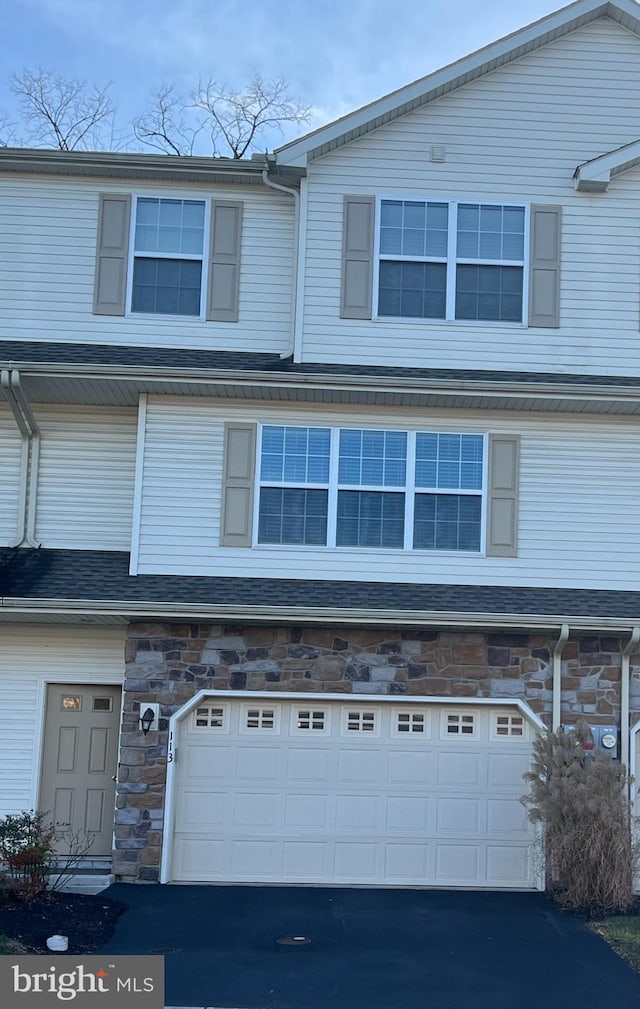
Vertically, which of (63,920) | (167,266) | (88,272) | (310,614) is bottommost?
(63,920)

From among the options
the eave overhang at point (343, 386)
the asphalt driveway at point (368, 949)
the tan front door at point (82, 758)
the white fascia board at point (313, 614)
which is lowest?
the asphalt driveway at point (368, 949)

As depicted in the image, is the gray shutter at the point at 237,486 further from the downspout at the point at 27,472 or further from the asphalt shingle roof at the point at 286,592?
the downspout at the point at 27,472

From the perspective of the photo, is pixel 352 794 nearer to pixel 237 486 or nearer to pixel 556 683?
pixel 556 683

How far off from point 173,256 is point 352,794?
644 centimetres

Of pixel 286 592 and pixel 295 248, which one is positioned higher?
pixel 295 248

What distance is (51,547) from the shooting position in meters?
12.8

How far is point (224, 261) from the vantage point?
13156mm

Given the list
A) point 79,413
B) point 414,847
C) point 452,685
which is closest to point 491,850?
point 414,847

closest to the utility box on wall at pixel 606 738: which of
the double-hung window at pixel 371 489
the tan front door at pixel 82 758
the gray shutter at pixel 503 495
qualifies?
the gray shutter at pixel 503 495

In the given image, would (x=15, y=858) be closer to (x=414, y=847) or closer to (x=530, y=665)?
(x=414, y=847)

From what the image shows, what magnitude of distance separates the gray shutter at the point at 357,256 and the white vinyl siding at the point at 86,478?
2801 millimetres

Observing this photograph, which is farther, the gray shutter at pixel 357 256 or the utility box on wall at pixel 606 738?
the gray shutter at pixel 357 256

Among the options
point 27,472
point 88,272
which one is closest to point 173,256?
point 88,272

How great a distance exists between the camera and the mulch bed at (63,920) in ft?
29.6
